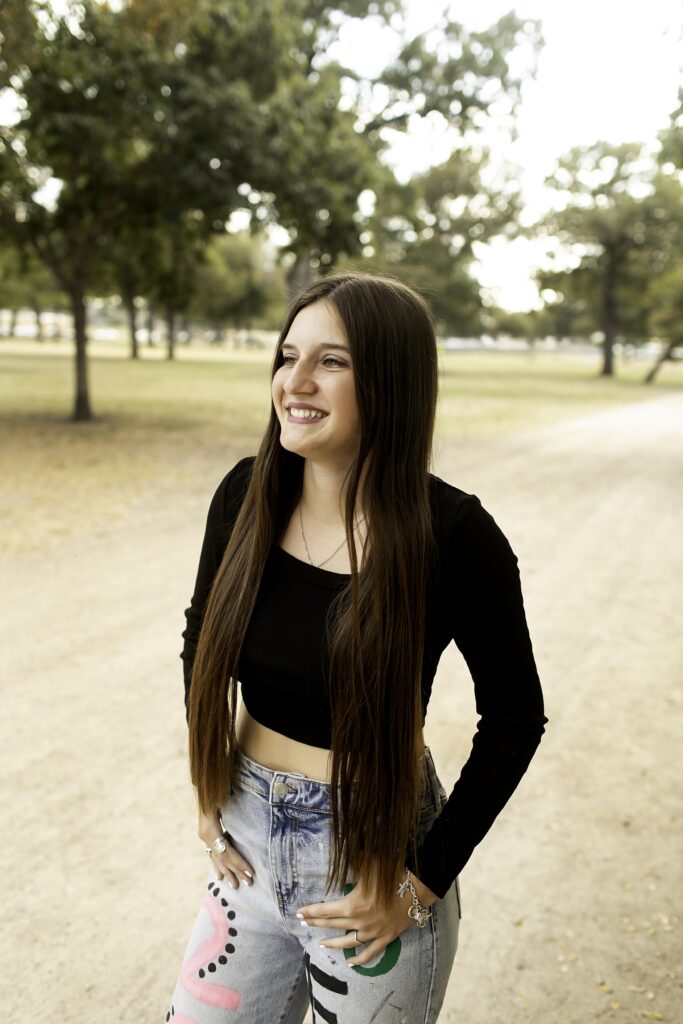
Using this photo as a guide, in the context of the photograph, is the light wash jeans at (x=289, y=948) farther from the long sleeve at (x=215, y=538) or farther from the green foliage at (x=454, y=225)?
the green foliage at (x=454, y=225)

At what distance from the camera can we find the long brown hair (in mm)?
1537

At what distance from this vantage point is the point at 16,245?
698 inches

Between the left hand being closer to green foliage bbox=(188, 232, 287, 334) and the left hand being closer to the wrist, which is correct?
the wrist

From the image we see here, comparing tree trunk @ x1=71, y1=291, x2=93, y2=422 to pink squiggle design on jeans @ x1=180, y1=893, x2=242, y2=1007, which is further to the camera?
tree trunk @ x1=71, y1=291, x2=93, y2=422

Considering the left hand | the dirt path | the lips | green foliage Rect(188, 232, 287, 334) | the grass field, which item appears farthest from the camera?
green foliage Rect(188, 232, 287, 334)

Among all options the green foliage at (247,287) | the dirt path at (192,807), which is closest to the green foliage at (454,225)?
the green foliage at (247,287)

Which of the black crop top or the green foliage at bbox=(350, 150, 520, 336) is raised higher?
the green foliage at bbox=(350, 150, 520, 336)

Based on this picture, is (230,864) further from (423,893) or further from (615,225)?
(615,225)

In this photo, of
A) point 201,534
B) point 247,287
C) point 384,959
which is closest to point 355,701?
point 384,959

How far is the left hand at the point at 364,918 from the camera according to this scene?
1.51 m

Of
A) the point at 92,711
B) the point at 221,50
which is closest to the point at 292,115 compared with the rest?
the point at 221,50

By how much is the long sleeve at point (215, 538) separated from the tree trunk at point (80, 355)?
50.9 feet

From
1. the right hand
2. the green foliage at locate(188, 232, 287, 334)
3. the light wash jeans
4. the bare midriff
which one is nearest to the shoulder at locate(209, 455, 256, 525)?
the bare midriff

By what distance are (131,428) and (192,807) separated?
43.5 feet
